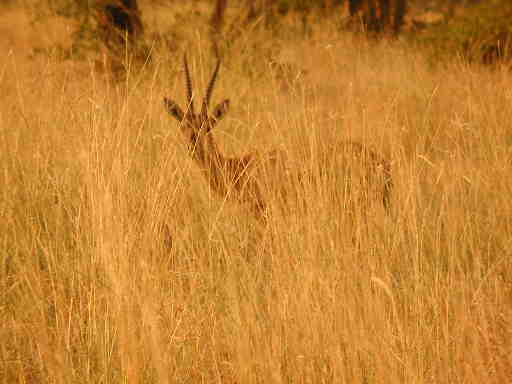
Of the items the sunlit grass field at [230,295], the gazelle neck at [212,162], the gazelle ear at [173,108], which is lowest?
the sunlit grass field at [230,295]

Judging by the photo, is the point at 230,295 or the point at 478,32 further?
the point at 478,32

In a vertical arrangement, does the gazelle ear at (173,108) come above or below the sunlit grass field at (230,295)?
above

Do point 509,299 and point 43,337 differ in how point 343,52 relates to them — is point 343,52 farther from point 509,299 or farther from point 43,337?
point 43,337

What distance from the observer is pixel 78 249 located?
251cm

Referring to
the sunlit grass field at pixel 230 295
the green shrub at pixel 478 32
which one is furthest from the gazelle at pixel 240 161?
the green shrub at pixel 478 32

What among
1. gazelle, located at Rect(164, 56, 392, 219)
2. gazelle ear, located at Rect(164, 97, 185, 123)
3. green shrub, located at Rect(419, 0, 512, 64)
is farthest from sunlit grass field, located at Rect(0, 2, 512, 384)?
green shrub, located at Rect(419, 0, 512, 64)

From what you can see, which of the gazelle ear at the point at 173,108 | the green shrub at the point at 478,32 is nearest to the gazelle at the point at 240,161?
the gazelle ear at the point at 173,108

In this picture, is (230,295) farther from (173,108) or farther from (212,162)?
(173,108)

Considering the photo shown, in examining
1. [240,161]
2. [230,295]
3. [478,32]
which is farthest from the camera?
[478,32]

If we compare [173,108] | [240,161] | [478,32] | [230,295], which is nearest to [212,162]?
[240,161]

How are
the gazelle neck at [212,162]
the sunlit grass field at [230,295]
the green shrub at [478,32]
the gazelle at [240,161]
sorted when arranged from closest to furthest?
the sunlit grass field at [230,295]
the gazelle at [240,161]
the gazelle neck at [212,162]
the green shrub at [478,32]

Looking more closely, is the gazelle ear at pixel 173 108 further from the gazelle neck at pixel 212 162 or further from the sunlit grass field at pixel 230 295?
the sunlit grass field at pixel 230 295

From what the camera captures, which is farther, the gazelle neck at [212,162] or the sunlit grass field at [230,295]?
the gazelle neck at [212,162]

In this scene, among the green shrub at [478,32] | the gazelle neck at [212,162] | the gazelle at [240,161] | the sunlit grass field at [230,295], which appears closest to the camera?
the sunlit grass field at [230,295]
